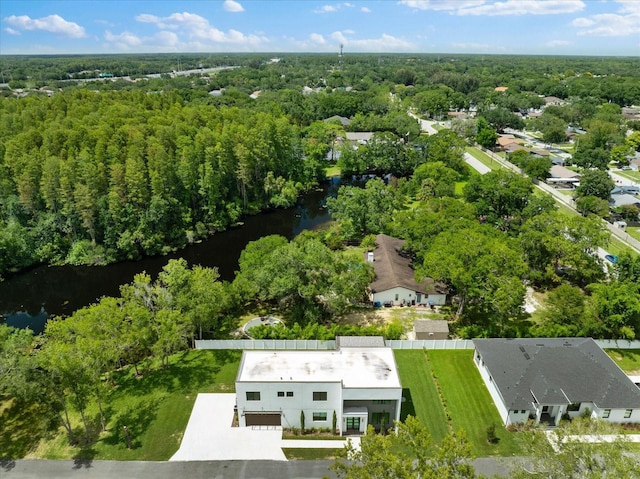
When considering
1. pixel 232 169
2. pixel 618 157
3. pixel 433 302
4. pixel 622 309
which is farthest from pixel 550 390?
pixel 618 157

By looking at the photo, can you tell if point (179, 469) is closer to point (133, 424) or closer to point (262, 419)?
point (133, 424)

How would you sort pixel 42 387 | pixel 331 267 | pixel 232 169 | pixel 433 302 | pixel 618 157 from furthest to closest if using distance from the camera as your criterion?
pixel 618 157 < pixel 232 169 < pixel 433 302 < pixel 331 267 < pixel 42 387

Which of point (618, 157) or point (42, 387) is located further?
point (618, 157)

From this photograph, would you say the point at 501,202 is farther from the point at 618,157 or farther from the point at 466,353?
the point at 618,157

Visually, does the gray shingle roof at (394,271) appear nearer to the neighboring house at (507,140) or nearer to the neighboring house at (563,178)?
the neighboring house at (563,178)

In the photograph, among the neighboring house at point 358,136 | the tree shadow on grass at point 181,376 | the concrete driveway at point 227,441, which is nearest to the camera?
the concrete driveway at point 227,441

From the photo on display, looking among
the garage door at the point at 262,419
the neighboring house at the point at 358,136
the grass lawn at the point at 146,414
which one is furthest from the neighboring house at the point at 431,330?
the neighboring house at the point at 358,136

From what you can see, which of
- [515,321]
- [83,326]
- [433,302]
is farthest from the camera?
[433,302]

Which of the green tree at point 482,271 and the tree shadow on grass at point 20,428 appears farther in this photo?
the green tree at point 482,271
